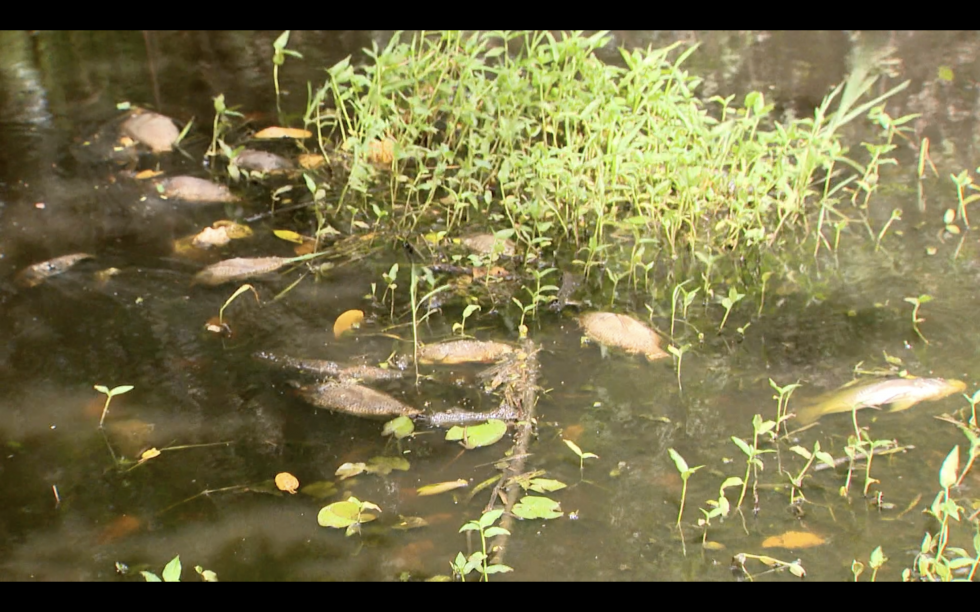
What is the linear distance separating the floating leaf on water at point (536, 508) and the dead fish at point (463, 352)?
24.5 inches

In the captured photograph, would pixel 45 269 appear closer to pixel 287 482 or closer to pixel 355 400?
pixel 355 400

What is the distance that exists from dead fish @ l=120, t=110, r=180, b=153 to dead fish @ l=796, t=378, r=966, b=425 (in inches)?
114

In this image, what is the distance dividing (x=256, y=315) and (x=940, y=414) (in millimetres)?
2045

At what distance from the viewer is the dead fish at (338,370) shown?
2725 millimetres

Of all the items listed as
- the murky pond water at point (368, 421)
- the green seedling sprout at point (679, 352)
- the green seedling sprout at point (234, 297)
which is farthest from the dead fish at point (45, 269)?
the green seedling sprout at point (679, 352)

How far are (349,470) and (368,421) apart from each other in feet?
0.70

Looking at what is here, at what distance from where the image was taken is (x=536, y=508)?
2248 millimetres

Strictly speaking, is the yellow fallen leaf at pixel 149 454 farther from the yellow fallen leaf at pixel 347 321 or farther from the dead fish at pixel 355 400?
the yellow fallen leaf at pixel 347 321

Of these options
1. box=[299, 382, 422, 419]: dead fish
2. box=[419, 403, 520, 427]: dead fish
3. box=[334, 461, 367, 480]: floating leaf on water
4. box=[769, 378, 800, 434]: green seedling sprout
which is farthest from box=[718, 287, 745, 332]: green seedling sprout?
box=[334, 461, 367, 480]: floating leaf on water

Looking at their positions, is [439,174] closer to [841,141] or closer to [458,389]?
[458,389]

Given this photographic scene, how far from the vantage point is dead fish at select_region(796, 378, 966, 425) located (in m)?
2.58

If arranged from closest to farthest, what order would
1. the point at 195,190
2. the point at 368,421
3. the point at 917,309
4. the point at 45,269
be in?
the point at 368,421 → the point at 917,309 → the point at 45,269 → the point at 195,190

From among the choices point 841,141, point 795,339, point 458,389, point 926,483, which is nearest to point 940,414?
point 926,483

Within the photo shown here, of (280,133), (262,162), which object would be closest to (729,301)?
(262,162)
